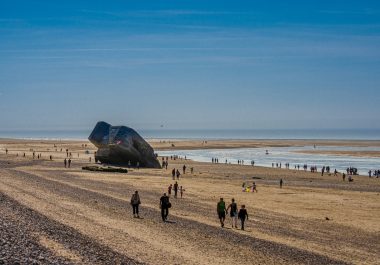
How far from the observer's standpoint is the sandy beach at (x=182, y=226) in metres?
19.6

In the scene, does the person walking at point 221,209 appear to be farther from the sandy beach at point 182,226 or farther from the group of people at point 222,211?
the sandy beach at point 182,226

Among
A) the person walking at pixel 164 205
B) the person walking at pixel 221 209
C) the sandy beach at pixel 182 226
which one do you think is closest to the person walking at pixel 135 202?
the sandy beach at pixel 182 226

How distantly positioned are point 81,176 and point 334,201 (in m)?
26.2

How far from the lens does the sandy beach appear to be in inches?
772

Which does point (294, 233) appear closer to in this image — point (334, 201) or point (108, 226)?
point (108, 226)

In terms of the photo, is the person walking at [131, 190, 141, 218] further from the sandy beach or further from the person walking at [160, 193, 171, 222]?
the person walking at [160, 193, 171, 222]

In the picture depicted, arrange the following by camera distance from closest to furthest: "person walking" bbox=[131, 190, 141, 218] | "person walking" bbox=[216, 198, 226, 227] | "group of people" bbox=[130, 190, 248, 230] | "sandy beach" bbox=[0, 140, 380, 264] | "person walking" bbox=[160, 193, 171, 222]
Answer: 1. "sandy beach" bbox=[0, 140, 380, 264]
2. "group of people" bbox=[130, 190, 248, 230]
3. "person walking" bbox=[216, 198, 226, 227]
4. "person walking" bbox=[160, 193, 171, 222]
5. "person walking" bbox=[131, 190, 141, 218]

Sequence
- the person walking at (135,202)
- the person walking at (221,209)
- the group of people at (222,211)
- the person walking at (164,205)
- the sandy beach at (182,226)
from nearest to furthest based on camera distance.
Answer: the sandy beach at (182,226), the group of people at (222,211), the person walking at (221,209), the person walking at (164,205), the person walking at (135,202)

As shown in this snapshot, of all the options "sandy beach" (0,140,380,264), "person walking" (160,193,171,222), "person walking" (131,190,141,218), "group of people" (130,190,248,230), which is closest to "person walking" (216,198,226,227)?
"group of people" (130,190,248,230)

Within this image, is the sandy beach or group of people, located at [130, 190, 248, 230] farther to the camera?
group of people, located at [130, 190, 248, 230]

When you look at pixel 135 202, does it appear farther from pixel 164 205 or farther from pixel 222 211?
pixel 222 211

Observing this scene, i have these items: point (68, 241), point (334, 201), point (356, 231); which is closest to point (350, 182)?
point (334, 201)

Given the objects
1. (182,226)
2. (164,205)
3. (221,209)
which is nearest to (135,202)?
(164,205)

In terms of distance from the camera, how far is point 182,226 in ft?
87.4
